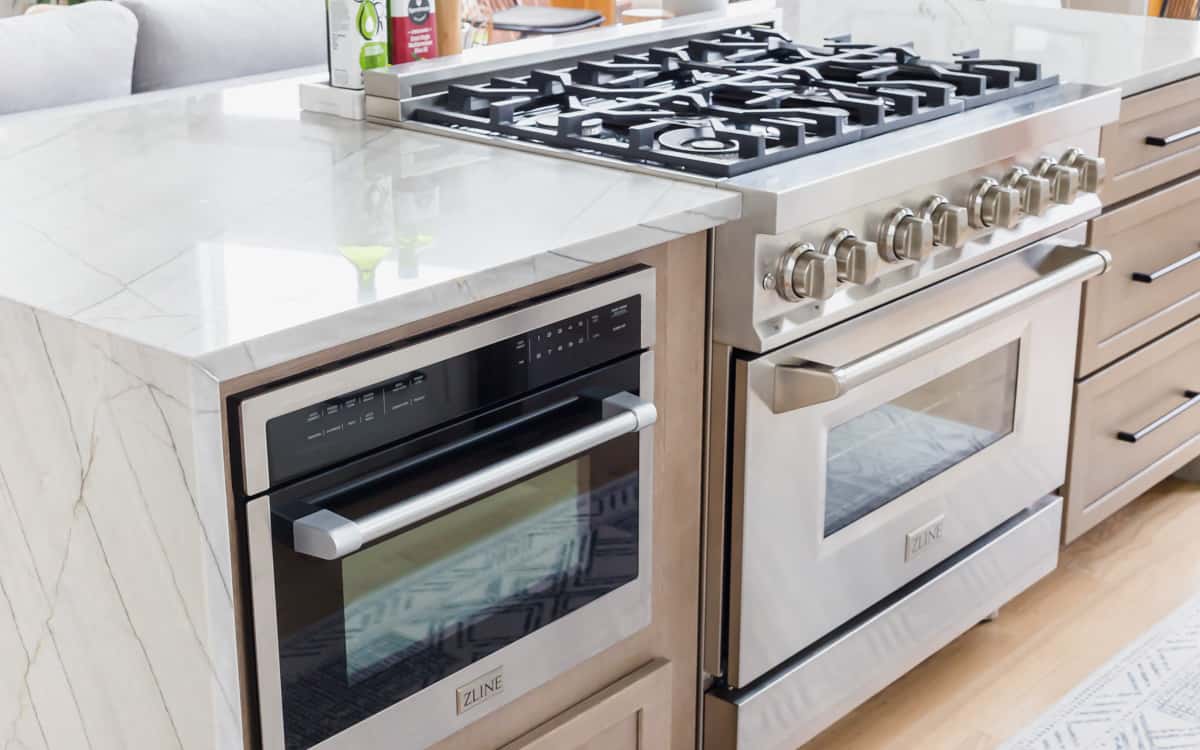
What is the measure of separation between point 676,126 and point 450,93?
0.36 m

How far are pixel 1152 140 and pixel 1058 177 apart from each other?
1.60ft

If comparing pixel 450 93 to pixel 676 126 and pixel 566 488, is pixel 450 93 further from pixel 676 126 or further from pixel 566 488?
pixel 566 488

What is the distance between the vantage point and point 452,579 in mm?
1416

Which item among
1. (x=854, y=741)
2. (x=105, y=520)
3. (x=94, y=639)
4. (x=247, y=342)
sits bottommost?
(x=854, y=741)

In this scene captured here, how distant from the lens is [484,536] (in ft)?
4.73

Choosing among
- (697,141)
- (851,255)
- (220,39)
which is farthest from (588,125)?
(220,39)

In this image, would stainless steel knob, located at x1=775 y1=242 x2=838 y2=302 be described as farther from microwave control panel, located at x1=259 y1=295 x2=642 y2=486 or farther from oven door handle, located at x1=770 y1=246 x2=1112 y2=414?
microwave control panel, located at x1=259 y1=295 x2=642 y2=486

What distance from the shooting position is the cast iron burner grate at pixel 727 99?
5.71ft

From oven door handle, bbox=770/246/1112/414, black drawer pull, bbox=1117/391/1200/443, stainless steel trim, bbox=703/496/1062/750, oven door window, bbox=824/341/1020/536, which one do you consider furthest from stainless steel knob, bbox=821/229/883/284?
black drawer pull, bbox=1117/391/1200/443

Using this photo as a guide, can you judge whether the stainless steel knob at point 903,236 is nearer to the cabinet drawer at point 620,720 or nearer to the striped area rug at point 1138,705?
the cabinet drawer at point 620,720

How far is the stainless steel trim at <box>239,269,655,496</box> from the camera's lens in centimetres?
118

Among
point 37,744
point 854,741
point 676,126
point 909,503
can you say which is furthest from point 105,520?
point 854,741

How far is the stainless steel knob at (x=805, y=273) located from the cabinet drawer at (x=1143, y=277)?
876 millimetres

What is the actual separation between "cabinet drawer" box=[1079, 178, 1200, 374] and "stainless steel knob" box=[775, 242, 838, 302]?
88cm
